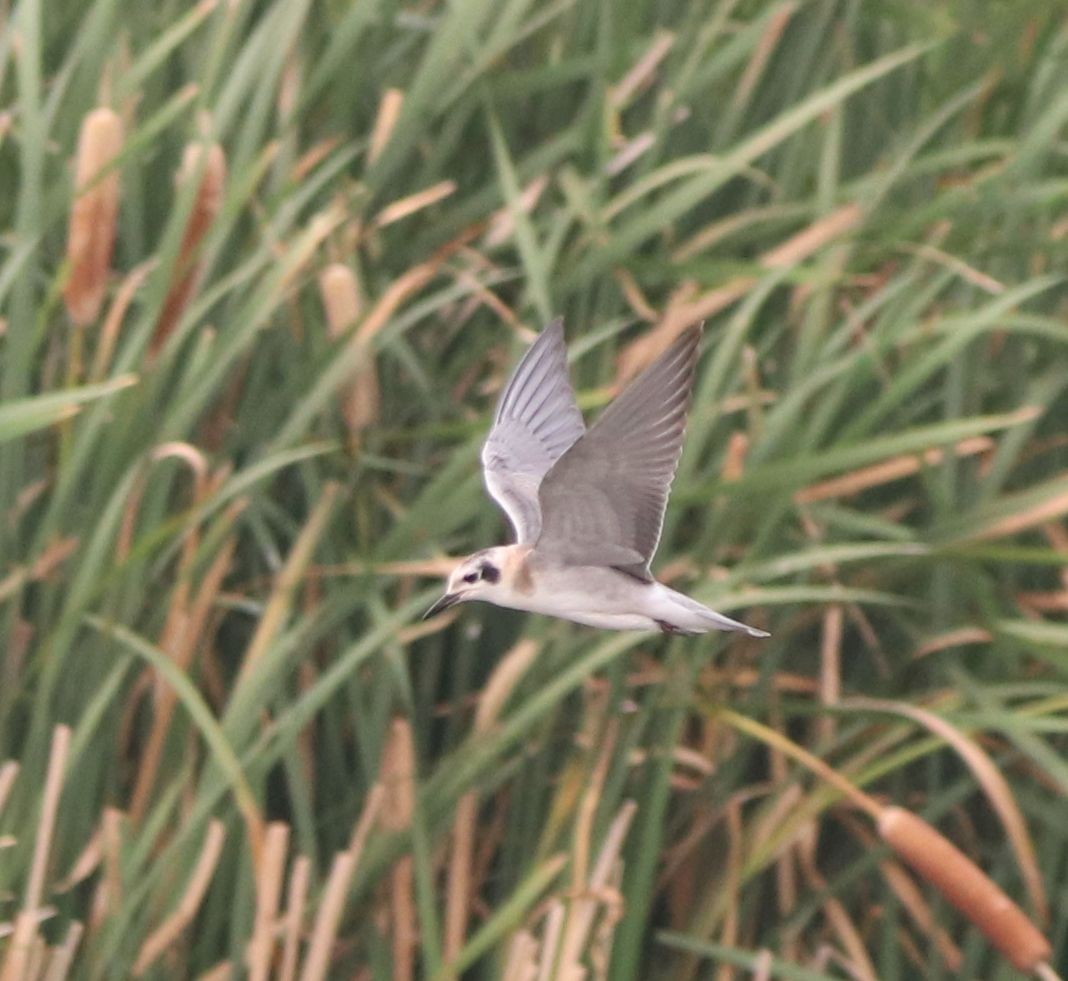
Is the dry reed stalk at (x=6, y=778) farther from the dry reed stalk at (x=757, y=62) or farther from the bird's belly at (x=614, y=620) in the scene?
the dry reed stalk at (x=757, y=62)

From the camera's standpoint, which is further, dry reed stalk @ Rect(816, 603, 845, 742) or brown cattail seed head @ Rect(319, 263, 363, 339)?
dry reed stalk @ Rect(816, 603, 845, 742)

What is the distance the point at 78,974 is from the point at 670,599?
0.89m

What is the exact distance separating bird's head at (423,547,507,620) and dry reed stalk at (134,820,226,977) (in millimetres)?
553

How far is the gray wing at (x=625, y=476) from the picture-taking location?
6.53 feet

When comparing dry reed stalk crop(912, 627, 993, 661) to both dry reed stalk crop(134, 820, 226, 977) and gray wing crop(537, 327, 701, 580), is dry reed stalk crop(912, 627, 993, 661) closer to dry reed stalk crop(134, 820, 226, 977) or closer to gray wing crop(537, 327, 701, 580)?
gray wing crop(537, 327, 701, 580)

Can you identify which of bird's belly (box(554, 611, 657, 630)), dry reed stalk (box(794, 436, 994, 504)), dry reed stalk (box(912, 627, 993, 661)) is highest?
dry reed stalk (box(794, 436, 994, 504))

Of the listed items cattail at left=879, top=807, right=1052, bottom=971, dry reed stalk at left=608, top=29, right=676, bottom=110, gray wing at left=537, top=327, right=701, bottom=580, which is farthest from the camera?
dry reed stalk at left=608, top=29, right=676, bottom=110

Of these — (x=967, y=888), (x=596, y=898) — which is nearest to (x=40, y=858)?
(x=596, y=898)

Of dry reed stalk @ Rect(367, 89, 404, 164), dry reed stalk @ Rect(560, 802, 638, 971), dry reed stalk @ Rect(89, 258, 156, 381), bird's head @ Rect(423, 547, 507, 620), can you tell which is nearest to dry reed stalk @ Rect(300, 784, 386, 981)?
dry reed stalk @ Rect(560, 802, 638, 971)

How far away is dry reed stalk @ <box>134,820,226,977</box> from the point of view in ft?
8.36

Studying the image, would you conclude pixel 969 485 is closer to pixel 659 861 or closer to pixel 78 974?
pixel 659 861

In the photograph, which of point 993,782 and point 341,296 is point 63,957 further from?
point 993,782

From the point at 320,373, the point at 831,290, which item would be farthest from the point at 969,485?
the point at 320,373

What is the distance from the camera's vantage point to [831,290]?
2859 mm
